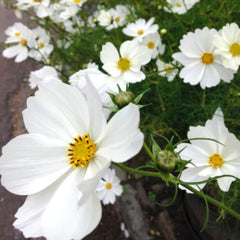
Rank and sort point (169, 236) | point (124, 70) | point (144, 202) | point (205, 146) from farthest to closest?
point (144, 202) → point (169, 236) → point (124, 70) → point (205, 146)

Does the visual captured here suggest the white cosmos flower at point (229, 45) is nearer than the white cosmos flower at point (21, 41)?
Yes

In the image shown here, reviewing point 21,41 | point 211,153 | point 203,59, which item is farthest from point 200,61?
point 21,41

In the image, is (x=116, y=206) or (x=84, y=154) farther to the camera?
(x=116, y=206)

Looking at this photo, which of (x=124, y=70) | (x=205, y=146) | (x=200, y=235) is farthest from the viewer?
(x=200, y=235)

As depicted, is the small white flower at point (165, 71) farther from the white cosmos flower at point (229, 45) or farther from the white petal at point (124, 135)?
the white petal at point (124, 135)

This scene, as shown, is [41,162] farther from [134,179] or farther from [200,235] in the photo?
[134,179]

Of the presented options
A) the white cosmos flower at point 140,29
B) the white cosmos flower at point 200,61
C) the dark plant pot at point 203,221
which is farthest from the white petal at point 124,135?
the white cosmos flower at point 140,29

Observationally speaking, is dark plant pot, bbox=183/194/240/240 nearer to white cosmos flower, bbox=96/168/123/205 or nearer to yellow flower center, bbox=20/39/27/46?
white cosmos flower, bbox=96/168/123/205

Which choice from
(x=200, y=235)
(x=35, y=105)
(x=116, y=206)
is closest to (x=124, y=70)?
(x=35, y=105)
